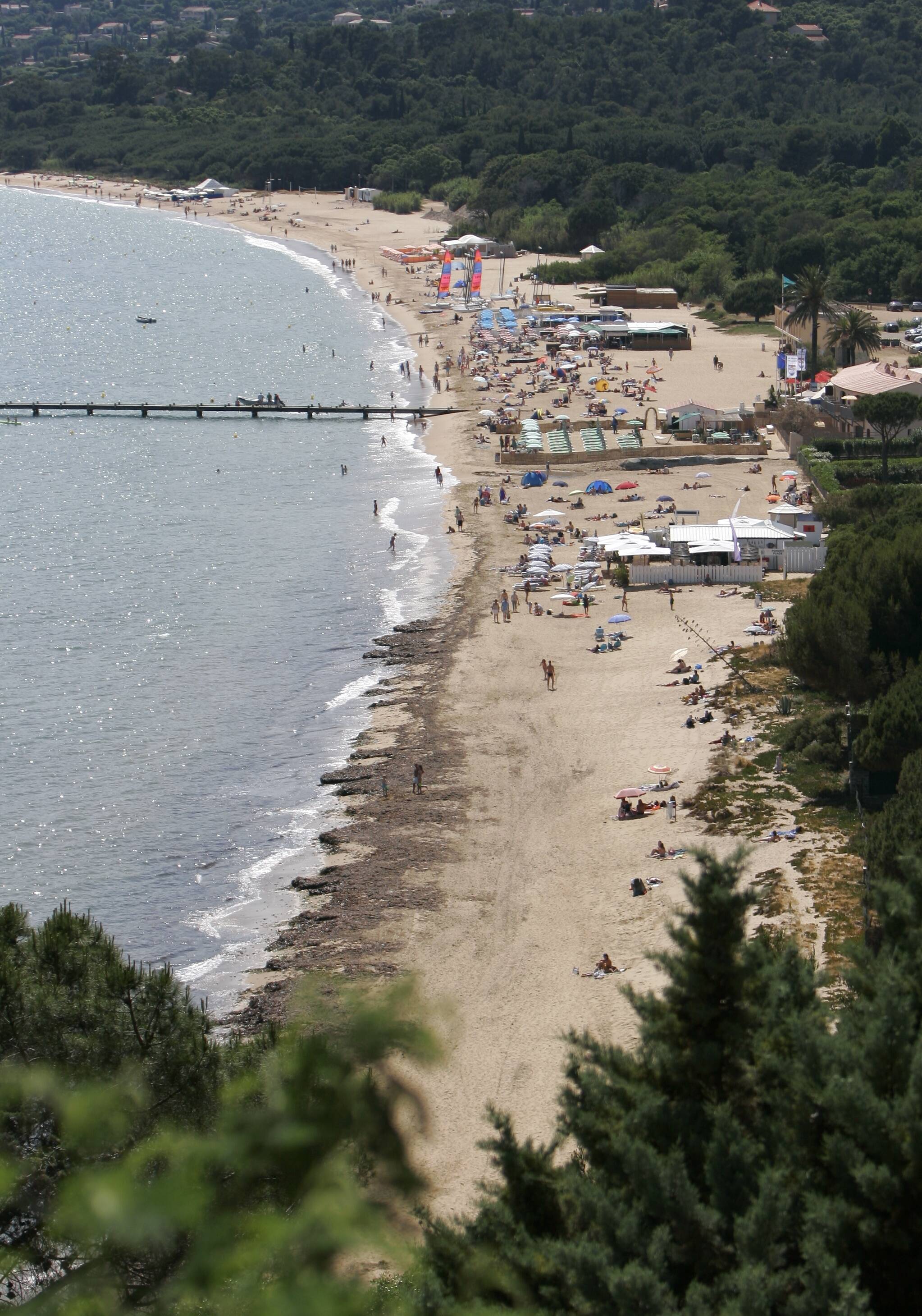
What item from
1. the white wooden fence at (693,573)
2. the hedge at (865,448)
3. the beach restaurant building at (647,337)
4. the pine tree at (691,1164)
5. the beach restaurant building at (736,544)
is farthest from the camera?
the beach restaurant building at (647,337)

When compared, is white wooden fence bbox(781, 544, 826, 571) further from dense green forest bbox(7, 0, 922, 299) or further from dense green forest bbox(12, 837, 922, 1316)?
dense green forest bbox(7, 0, 922, 299)

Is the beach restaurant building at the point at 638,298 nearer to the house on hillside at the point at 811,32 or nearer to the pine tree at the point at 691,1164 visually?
the pine tree at the point at 691,1164

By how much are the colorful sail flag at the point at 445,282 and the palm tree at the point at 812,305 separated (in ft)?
103

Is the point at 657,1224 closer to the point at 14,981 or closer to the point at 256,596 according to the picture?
the point at 14,981

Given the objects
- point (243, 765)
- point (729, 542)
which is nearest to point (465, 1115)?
point (243, 765)

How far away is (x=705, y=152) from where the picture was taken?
413 ft

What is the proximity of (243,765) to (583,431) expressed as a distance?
28355 mm

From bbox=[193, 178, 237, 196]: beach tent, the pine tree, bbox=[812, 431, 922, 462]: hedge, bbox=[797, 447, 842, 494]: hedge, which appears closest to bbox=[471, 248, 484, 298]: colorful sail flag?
bbox=[797, 447, 842, 494]: hedge

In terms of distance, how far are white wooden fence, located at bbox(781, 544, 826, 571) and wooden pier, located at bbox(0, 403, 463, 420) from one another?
27.1 meters

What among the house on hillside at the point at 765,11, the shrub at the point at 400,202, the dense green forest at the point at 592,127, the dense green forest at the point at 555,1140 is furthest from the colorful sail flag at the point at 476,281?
the house on hillside at the point at 765,11

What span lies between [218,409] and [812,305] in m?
25.2

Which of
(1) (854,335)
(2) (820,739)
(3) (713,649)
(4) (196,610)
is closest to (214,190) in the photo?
(1) (854,335)

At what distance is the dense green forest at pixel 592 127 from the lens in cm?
9644

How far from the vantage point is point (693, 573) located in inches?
1639
